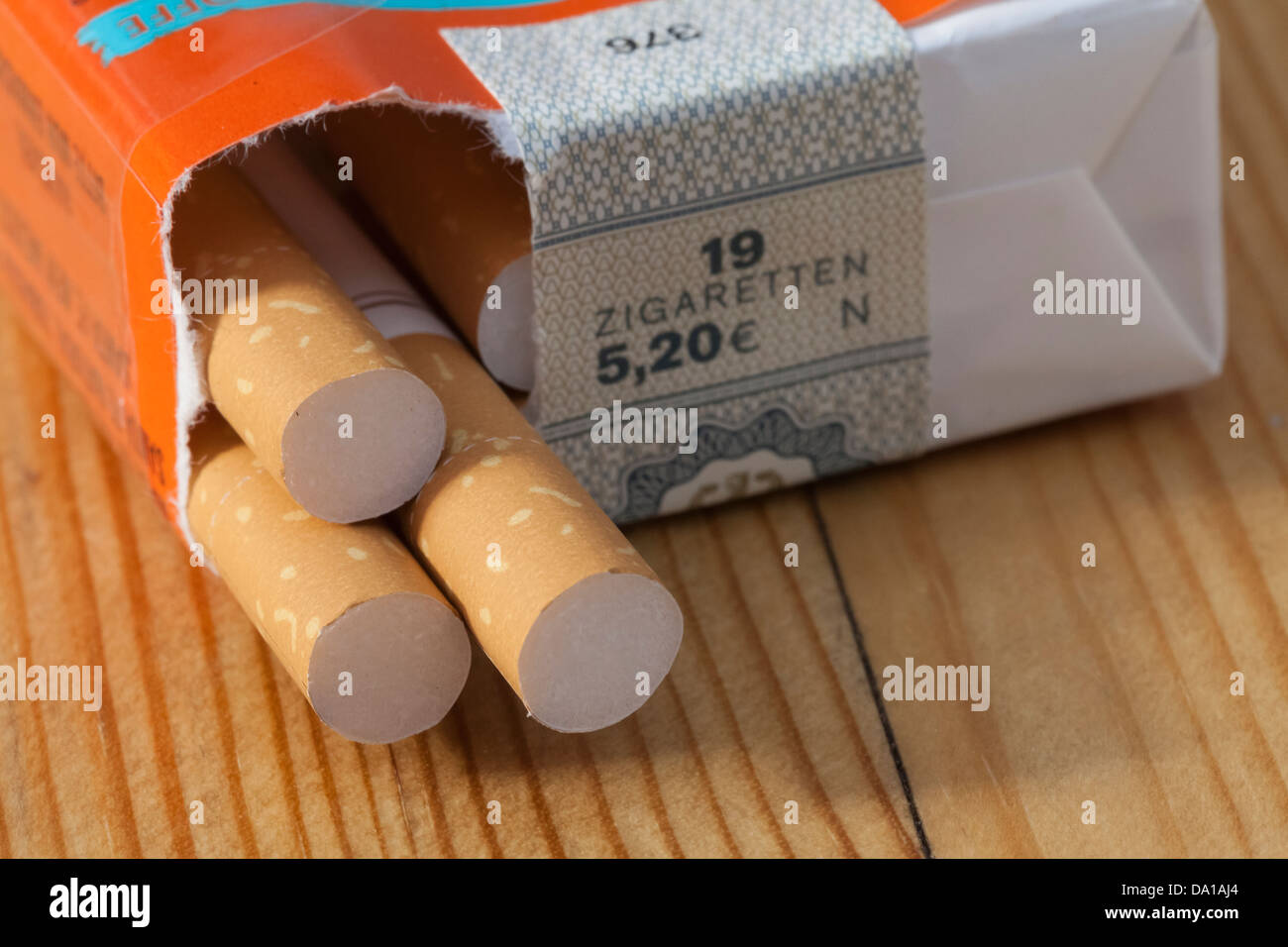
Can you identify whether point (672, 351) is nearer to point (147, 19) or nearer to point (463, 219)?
point (463, 219)

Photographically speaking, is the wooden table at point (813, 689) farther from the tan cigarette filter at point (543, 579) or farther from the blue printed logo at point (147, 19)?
the blue printed logo at point (147, 19)

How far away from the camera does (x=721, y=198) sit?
26.8 inches

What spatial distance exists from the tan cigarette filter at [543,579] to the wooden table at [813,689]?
0.24ft

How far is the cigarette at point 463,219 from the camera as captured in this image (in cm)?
68

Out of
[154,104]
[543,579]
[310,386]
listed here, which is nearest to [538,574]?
[543,579]

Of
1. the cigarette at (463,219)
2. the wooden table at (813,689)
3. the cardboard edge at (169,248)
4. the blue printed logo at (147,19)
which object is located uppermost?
the blue printed logo at (147,19)

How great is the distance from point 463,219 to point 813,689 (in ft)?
0.81

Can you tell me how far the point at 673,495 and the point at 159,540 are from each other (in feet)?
0.79

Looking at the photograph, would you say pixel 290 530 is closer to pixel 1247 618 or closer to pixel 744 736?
pixel 744 736

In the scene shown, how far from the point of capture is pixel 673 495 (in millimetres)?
751

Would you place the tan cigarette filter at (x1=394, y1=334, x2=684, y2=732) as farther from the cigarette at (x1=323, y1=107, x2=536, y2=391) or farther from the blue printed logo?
the blue printed logo

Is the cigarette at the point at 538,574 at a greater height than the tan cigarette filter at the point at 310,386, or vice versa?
the tan cigarette filter at the point at 310,386

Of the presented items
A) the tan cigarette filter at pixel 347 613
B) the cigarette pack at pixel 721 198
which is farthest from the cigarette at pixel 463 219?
the tan cigarette filter at pixel 347 613

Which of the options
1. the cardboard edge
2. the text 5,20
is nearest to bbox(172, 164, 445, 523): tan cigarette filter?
the cardboard edge
